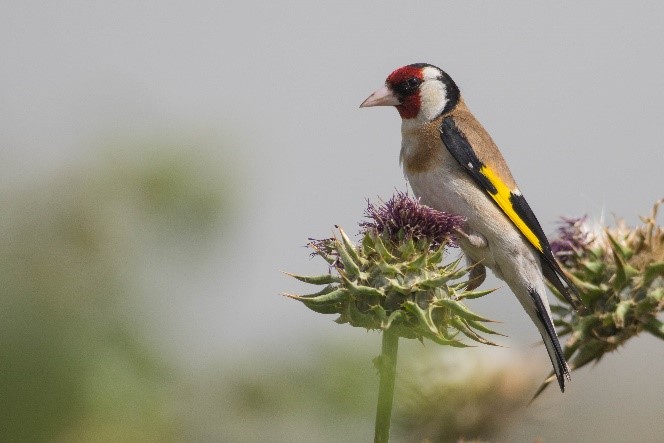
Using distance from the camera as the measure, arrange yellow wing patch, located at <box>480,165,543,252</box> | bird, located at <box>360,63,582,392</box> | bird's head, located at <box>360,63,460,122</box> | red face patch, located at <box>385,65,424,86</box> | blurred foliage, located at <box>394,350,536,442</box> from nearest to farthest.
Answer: bird, located at <box>360,63,582,392</box>, yellow wing patch, located at <box>480,165,543,252</box>, blurred foliage, located at <box>394,350,536,442</box>, bird's head, located at <box>360,63,460,122</box>, red face patch, located at <box>385,65,424,86</box>

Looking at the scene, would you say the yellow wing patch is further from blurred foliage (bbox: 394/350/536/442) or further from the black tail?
blurred foliage (bbox: 394/350/536/442)

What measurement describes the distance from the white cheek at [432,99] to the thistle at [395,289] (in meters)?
3.10

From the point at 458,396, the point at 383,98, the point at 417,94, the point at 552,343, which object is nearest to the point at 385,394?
the point at 552,343

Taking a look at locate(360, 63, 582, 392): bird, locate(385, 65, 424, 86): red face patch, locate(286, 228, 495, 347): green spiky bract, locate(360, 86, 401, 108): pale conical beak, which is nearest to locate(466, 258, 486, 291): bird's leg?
locate(360, 63, 582, 392): bird

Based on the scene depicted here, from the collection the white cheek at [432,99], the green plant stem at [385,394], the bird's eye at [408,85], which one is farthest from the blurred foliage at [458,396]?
the green plant stem at [385,394]

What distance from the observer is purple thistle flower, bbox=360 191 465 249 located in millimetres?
6379

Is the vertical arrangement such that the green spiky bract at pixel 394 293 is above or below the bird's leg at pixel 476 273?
below

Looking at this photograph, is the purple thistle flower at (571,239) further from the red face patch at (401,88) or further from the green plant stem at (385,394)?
the green plant stem at (385,394)

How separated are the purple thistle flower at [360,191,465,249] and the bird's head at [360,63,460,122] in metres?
2.75

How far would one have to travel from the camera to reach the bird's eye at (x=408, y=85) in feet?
30.8

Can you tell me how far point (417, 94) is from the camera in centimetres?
938

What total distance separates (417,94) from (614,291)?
8.83ft

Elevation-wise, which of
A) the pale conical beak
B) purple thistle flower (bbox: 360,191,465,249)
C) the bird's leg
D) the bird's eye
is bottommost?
purple thistle flower (bbox: 360,191,465,249)

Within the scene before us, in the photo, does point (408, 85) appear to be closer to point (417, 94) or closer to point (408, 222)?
point (417, 94)
